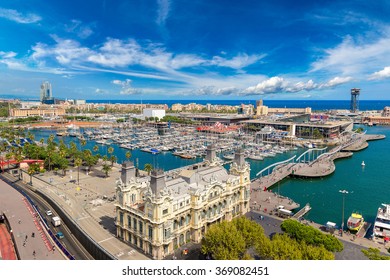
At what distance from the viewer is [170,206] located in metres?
28.5

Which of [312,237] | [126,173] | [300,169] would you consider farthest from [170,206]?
[300,169]

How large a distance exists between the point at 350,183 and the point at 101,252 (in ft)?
169

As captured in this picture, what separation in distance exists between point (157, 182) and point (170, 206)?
2.96 meters

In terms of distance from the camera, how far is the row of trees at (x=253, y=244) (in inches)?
882

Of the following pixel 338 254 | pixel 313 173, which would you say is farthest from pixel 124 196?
pixel 313 173

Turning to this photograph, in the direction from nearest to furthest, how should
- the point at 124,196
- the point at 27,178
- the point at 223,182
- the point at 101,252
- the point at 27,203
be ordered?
1. the point at 101,252
2. the point at 124,196
3. the point at 223,182
4. the point at 27,203
5. the point at 27,178

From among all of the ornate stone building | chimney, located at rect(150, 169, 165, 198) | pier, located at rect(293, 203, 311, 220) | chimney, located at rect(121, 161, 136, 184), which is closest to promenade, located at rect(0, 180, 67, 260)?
the ornate stone building

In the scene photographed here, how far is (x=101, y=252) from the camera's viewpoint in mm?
27594

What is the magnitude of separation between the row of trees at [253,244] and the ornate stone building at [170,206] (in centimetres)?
448

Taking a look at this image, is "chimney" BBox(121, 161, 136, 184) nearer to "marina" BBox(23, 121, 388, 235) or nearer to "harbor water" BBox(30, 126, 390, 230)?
"marina" BBox(23, 121, 388, 235)

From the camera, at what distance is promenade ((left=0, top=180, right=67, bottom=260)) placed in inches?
1106

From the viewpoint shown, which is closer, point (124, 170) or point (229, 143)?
point (124, 170)

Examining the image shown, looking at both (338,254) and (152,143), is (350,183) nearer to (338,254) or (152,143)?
(338,254)

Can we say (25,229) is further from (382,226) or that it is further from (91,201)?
(382,226)
